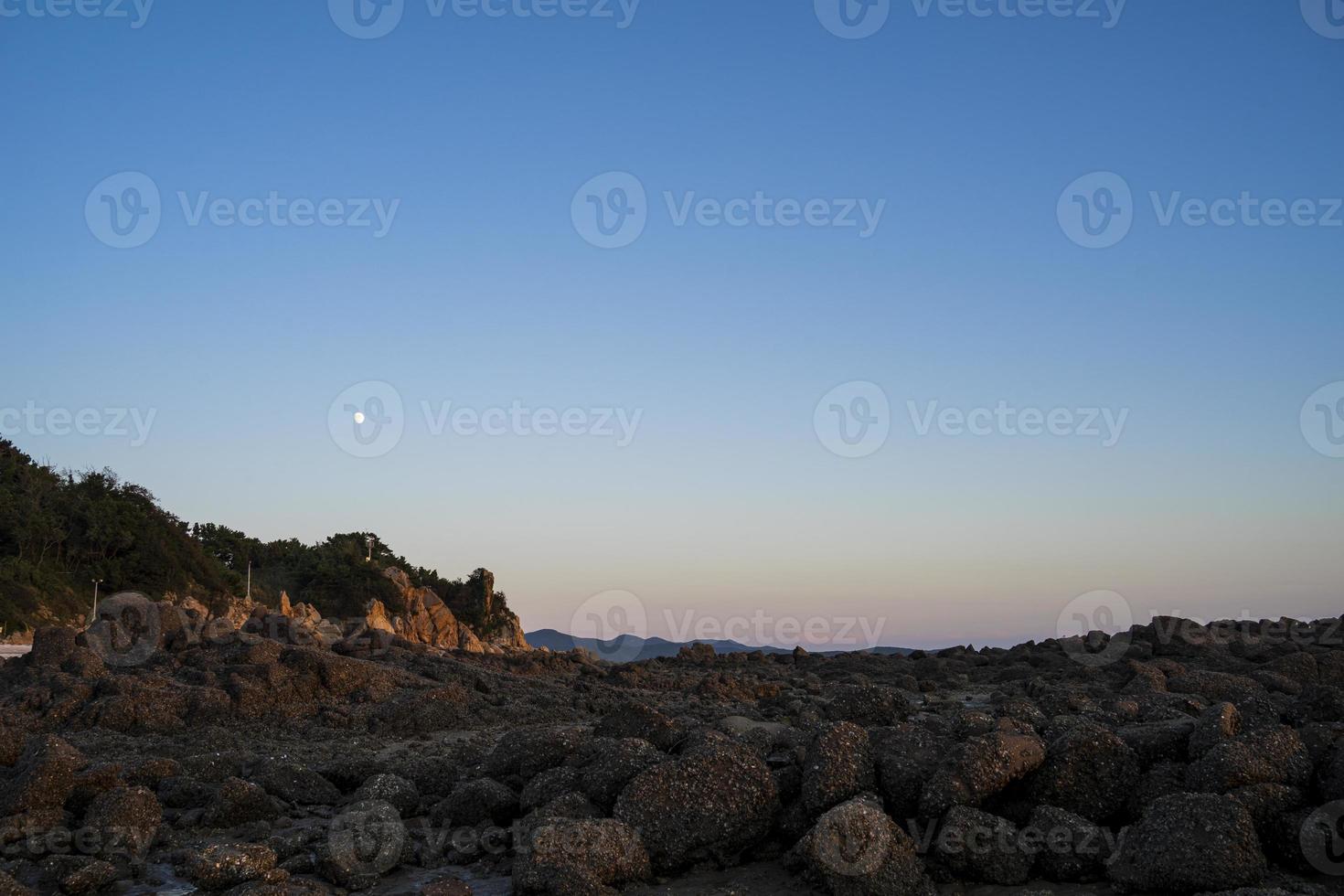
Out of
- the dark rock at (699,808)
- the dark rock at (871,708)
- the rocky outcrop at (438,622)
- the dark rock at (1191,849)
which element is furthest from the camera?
the rocky outcrop at (438,622)

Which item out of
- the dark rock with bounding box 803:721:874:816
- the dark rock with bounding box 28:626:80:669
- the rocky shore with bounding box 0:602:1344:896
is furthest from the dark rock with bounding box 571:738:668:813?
the dark rock with bounding box 28:626:80:669

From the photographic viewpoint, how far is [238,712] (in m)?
16.8

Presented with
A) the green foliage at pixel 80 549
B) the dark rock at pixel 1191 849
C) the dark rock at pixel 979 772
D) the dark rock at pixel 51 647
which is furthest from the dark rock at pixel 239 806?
the green foliage at pixel 80 549

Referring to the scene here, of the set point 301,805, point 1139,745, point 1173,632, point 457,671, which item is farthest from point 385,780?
point 1173,632

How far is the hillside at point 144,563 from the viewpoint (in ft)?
148

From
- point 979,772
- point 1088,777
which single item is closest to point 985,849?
point 979,772

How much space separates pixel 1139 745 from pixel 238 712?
13699 mm

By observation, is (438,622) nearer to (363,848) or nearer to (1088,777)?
(363,848)

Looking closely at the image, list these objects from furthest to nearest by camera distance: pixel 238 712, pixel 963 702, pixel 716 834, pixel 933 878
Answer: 1. pixel 963 702
2. pixel 238 712
3. pixel 716 834
4. pixel 933 878

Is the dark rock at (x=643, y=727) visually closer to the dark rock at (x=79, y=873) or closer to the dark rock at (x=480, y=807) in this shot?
the dark rock at (x=480, y=807)

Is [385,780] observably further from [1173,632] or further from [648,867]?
[1173,632]

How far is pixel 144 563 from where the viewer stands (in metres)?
50.5

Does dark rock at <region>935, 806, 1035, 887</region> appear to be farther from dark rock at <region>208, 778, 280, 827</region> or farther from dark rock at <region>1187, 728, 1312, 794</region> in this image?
dark rock at <region>208, 778, 280, 827</region>

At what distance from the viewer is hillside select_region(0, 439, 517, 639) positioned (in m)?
45.2
